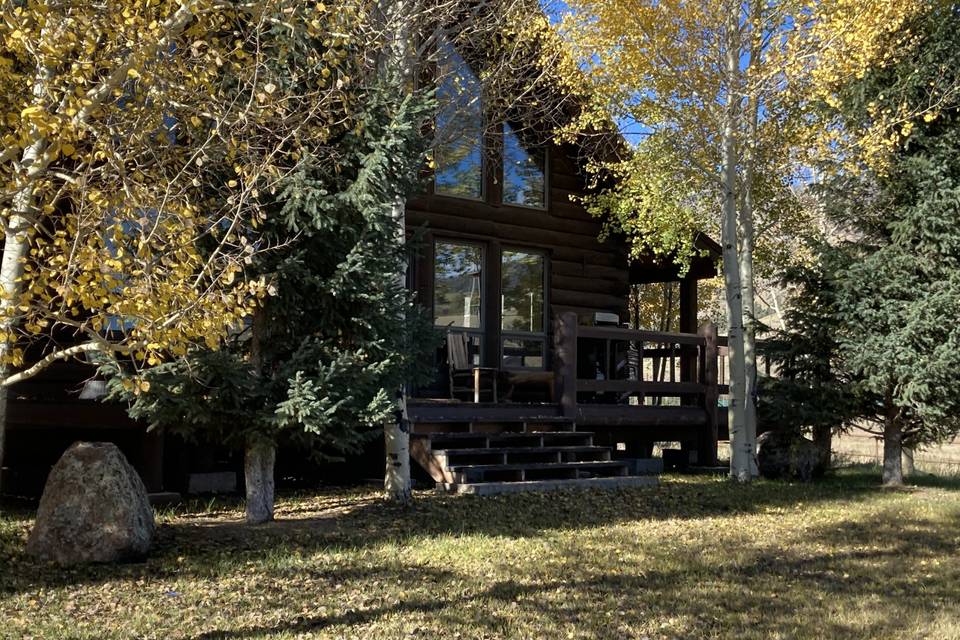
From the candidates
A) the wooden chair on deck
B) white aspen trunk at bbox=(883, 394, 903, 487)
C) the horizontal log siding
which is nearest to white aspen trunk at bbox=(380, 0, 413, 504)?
the wooden chair on deck

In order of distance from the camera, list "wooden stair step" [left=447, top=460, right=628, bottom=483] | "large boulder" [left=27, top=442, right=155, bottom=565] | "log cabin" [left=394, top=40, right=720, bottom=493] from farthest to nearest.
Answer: "log cabin" [left=394, top=40, right=720, bottom=493]
"wooden stair step" [left=447, top=460, right=628, bottom=483]
"large boulder" [left=27, top=442, right=155, bottom=565]

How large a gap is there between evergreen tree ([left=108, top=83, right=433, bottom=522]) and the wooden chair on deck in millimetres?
4420

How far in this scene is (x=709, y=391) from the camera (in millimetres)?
14961

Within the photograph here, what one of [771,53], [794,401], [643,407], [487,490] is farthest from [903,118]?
[487,490]

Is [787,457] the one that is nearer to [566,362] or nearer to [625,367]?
[625,367]

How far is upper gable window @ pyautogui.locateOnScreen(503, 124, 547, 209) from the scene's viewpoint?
1591 centimetres

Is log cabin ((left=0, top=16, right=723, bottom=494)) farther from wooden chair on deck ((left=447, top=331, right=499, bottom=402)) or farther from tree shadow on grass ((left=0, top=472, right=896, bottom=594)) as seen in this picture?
tree shadow on grass ((left=0, top=472, right=896, bottom=594))

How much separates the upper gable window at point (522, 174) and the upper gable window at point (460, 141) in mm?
607

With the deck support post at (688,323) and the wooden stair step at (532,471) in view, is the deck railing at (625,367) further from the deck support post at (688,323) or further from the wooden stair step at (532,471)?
the wooden stair step at (532,471)

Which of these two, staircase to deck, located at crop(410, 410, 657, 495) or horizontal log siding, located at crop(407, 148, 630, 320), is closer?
staircase to deck, located at crop(410, 410, 657, 495)

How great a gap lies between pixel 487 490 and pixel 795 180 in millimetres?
9876

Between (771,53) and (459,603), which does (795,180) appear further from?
(459,603)

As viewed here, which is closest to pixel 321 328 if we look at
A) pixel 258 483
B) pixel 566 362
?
pixel 258 483

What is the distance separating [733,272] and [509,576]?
766 cm
